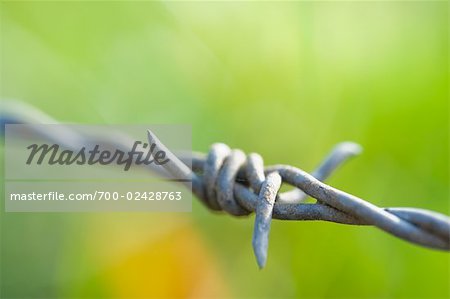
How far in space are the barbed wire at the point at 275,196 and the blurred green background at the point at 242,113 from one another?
642 mm

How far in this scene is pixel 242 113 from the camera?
1.56 m

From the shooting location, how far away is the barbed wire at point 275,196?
1.46ft

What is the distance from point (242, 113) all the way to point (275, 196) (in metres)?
1.02

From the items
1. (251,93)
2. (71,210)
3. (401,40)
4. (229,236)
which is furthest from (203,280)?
(401,40)

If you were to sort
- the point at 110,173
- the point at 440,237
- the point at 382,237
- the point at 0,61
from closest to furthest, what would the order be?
the point at 440,237
the point at 110,173
the point at 382,237
the point at 0,61

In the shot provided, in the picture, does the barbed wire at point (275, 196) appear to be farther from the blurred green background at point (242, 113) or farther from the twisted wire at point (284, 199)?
the blurred green background at point (242, 113)

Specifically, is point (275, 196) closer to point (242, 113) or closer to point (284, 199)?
point (284, 199)

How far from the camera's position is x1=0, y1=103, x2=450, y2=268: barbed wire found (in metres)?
0.44

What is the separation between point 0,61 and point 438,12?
1.24 metres

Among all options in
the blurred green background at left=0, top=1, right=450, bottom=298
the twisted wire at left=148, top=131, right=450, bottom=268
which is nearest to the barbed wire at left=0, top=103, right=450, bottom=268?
the twisted wire at left=148, top=131, right=450, bottom=268

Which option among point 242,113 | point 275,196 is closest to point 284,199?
point 275,196

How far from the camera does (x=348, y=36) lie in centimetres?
162

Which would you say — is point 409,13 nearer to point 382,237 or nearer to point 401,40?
point 401,40

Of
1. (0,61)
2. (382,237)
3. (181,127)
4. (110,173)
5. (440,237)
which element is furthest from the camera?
(0,61)
